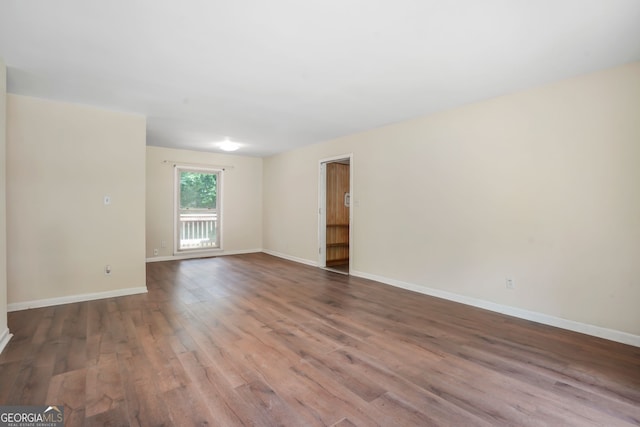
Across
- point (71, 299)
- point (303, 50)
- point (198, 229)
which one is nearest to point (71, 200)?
point (71, 299)

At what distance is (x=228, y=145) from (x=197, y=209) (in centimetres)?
188

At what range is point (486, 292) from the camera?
344 centimetres

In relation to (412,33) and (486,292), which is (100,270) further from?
(486,292)

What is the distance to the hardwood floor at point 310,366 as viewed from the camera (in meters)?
1.68

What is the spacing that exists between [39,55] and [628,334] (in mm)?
5475

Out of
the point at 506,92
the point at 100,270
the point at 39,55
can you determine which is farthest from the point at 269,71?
the point at 100,270

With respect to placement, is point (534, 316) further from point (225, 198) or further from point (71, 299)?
point (225, 198)

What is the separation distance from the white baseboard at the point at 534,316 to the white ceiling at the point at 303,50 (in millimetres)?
2316

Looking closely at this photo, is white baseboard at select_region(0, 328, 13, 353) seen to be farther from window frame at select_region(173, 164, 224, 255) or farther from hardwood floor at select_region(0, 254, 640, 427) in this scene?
window frame at select_region(173, 164, 224, 255)

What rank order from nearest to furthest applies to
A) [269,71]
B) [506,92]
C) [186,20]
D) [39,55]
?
1. [186,20]
2. [39,55]
3. [269,71]
4. [506,92]

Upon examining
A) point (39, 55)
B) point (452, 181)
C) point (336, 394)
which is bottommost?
point (336, 394)

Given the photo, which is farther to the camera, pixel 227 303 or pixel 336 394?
pixel 227 303

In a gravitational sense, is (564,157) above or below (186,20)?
below

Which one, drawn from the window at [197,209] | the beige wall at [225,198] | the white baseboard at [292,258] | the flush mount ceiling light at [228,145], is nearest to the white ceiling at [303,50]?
the flush mount ceiling light at [228,145]
